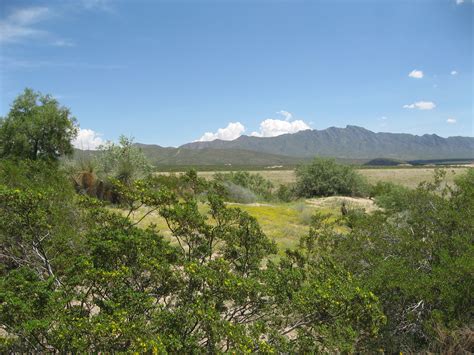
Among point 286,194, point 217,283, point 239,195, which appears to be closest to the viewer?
point 217,283

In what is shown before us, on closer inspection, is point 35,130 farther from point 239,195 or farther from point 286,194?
point 286,194

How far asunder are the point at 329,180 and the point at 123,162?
25380mm

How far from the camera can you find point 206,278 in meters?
4.22

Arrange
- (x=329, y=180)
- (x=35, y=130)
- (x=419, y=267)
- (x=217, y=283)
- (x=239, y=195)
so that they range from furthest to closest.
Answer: (x=329, y=180) → (x=239, y=195) → (x=35, y=130) → (x=419, y=267) → (x=217, y=283)

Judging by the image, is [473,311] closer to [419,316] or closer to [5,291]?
[419,316]

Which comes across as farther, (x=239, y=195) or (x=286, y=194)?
(x=286, y=194)

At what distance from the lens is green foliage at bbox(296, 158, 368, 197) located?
132 feet

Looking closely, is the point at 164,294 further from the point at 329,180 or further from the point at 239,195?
the point at 329,180

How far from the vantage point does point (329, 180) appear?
40.3 m

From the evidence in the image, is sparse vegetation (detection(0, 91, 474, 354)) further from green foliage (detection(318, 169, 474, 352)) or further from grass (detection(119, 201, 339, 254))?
grass (detection(119, 201, 339, 254))

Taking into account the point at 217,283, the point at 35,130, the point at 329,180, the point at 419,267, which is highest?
the point at 35,130

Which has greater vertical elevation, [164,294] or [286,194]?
[164,294]

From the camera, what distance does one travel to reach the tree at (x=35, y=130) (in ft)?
64.2

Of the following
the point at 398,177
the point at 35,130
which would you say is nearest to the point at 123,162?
the point at 35,130
